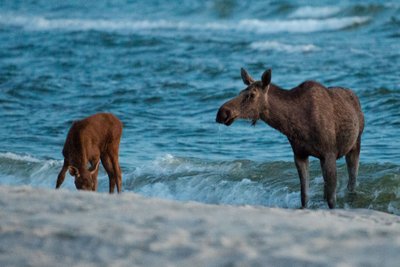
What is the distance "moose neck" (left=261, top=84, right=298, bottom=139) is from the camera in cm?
1092

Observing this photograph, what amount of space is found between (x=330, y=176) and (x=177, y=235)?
13.7 feet

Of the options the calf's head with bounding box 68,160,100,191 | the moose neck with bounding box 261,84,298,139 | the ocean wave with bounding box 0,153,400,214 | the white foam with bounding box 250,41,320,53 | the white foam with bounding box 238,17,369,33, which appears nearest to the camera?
the moose neck with bounding box 261,84,298,139

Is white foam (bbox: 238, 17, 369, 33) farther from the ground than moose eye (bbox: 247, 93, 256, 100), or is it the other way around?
moose eye (bbox: 247, 93, 256, 100)

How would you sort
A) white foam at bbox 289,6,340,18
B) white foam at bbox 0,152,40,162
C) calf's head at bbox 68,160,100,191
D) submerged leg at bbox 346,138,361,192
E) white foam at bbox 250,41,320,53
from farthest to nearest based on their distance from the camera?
white foam at bbox 289,6,340,18
white foam at bbox 250,41,320,53
white foam at bbox 0,152,40,162
submerged leg at bbox 346,138,361,192
calf's head at bbox 68,160,100,191

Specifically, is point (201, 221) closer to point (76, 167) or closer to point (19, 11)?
point (76, 167)

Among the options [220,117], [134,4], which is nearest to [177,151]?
[220,117]

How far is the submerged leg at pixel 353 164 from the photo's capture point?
39.2 ft

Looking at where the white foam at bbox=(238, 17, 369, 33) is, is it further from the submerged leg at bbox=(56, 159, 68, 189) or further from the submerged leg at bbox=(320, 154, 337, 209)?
the submerged leg at bbox=(56, 159, 68, 189)

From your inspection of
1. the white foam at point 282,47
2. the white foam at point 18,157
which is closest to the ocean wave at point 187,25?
the white foam at point 282,47

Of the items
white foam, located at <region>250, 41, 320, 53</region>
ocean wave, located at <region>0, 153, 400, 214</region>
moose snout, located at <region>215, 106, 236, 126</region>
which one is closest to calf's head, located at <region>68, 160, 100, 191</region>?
moose snout, located at <region>215, 106, 236, 126</region>

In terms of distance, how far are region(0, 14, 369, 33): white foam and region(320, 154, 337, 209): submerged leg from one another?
19.1 meters

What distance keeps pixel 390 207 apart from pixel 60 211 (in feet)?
16.8

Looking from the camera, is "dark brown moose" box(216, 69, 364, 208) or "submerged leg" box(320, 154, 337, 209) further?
"submerged leg" box(320, 154, 337, 209)

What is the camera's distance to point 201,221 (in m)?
7.55
